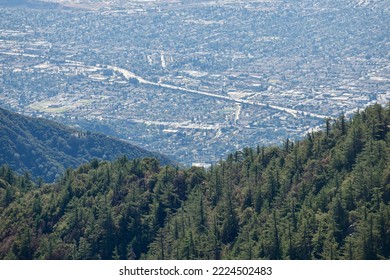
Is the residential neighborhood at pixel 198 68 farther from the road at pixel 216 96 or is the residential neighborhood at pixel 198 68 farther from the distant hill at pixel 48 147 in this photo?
→ the distant hill at pixel 48 147

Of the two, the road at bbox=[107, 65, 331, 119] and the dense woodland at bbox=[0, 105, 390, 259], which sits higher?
the dense woodland at bbox=[0, 105, 390, 259]

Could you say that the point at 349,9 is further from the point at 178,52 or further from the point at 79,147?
the point at 79,147

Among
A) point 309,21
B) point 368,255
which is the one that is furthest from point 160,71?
point 368,255

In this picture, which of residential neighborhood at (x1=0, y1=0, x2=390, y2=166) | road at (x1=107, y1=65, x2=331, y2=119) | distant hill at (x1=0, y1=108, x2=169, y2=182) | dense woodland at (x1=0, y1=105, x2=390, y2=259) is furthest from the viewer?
road at (x1=107, y1=65, x2=331, y2=119)

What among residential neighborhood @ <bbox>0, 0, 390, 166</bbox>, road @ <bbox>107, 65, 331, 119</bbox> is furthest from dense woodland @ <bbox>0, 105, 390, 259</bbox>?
road @ <bbox>107, 65, 331, 119</bbox>

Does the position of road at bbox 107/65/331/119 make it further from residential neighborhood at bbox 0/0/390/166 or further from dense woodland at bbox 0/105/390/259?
dense woodland at bbox 0/105/390/259

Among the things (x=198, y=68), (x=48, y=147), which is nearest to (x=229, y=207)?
(x=48, y=147)

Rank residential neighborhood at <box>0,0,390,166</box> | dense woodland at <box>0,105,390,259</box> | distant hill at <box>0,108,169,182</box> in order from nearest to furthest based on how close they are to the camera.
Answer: dense woodland at <box>0,105,390,259</box> → distant hill at <box>0,108,169,182</box> → residential neighborhood at <box>0,0,390,166</box>
